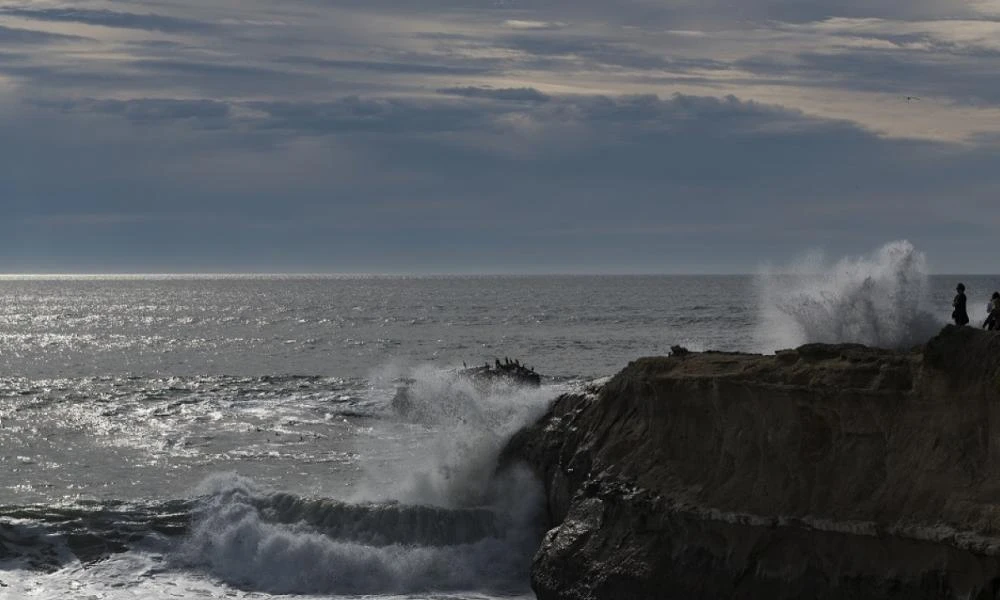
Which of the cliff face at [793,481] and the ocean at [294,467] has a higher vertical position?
the cliff face at [793,481]

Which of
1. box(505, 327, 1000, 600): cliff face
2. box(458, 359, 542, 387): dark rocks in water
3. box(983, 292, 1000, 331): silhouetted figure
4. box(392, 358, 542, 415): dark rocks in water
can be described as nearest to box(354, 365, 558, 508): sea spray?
box(505, 327, 1000, 600): cliff face

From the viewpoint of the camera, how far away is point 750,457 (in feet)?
51.0

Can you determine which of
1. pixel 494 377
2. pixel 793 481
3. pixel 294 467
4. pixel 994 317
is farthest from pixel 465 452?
pixel 994 317

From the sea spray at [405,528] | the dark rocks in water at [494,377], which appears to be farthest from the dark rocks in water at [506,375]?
the sea spray at [405,528]

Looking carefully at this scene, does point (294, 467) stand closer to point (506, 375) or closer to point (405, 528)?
point (506, 375)

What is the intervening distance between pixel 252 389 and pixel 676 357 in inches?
1077

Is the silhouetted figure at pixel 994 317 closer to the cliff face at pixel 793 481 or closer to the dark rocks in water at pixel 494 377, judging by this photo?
the cliff face at pixel 793 481

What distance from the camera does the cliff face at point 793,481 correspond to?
13422 millimetres

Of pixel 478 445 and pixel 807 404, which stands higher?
pixel 807 404

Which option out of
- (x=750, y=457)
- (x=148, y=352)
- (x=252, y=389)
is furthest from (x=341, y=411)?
(x=148, y=352)

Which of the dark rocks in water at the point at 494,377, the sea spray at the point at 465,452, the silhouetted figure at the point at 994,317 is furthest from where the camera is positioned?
the dark rocks in water at the point at 494,377

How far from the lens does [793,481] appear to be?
15.0 m

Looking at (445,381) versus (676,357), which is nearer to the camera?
(676,357)

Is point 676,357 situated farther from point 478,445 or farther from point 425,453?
point 425,453
